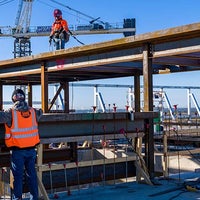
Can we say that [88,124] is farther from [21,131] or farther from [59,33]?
[59,33]

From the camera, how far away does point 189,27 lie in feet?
26.8

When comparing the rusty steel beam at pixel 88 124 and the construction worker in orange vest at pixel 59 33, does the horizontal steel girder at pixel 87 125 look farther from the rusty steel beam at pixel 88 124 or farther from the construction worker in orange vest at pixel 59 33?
the construction worker in orange vest at pixel 59 33

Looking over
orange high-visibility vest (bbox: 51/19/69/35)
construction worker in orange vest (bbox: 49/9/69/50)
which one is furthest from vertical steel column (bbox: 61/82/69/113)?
orange high-visibility vest (bbox: 51/19/69/35)

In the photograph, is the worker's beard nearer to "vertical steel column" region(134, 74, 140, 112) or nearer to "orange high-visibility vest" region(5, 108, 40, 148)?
"orange high-visibility vest" region(5, 108, 40, 148)

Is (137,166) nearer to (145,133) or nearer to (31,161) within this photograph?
(145,133)

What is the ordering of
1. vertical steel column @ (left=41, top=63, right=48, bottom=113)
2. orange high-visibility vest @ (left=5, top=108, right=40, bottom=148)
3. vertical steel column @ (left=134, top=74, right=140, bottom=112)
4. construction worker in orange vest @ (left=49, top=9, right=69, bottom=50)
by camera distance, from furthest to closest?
vertical steel column @ (left=134, top=74, right=140, bottom=112) < construction worker in orange vest @ (left=49, top=9, right=69, bottom=50) < vertical steel column @ (left=41, top=63, right=48, bottom=113) < orange high-visibility vest @ (left=5, top=108, right=40, bottom=148)

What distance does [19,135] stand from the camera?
625cm

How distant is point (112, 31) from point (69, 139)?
5427 centimetres

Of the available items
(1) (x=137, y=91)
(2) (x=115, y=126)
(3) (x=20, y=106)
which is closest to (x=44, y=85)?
(1) (x=137, y=91)

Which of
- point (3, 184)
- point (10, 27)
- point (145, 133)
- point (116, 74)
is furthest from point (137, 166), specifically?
point (10, 27)

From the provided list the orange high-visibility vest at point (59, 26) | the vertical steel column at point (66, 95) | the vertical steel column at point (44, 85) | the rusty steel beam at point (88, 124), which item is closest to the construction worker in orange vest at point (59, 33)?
the orange high-visibility vest at point (59, 26)

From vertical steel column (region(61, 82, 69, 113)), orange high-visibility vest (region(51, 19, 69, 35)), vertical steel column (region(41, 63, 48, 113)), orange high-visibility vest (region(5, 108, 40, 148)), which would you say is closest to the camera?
orange high-visibility vest (region(5, 108, 40, 148))

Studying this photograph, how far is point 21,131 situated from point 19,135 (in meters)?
0.06

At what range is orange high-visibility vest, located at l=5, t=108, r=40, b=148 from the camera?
6226mm
